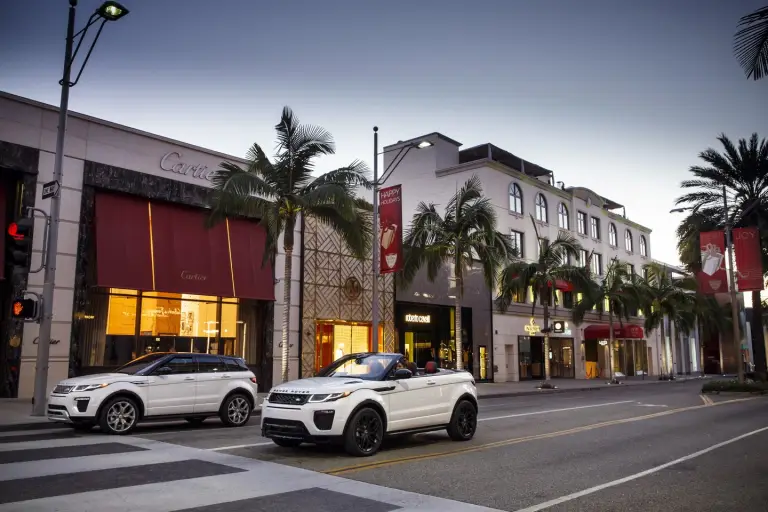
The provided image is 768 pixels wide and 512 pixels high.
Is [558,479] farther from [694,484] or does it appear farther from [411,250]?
[411,250]

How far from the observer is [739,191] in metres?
32.9

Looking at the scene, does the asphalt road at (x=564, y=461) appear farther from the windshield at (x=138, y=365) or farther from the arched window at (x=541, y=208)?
the arched window at (x=541, y=208)

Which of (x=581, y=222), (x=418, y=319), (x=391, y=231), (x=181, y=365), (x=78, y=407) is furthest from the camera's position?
(x=581, y=222)

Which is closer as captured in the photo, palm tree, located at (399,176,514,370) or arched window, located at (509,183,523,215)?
palm tree, located at (399,176,514,370)

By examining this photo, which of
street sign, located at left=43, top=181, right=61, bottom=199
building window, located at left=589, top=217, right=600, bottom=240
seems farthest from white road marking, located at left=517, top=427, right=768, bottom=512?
building window, located at left=589, top=217, right=600, bottom=240

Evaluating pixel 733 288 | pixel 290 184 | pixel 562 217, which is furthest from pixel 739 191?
pixel 290 184

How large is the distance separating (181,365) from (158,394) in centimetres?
91

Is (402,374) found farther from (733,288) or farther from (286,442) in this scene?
(733,288)

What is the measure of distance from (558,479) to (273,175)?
48.0ft

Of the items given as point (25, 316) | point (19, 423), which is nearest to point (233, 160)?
point (25, 316)

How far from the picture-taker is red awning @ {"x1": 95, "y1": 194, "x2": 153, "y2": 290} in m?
20.0

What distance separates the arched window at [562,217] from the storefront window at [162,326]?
2966 centimetres

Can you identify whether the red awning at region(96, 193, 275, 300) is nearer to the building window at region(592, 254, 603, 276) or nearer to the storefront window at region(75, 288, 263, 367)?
the storefront window at region(75, 288, 263, 367)

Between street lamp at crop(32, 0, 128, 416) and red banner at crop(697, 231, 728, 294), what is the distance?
25.7 meters
